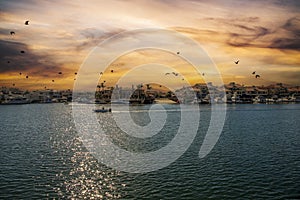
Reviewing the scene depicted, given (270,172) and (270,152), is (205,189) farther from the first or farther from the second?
(270,152)

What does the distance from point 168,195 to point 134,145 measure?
117 feet

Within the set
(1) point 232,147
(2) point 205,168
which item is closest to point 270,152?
(1) point 232,147

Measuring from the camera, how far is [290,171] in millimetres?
43844

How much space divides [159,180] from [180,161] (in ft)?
38.4

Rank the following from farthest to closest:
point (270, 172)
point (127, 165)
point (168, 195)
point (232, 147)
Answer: point (232, 147), point (127, 165), point (270, 172), point (168, 195)

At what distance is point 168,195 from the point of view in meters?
35.0

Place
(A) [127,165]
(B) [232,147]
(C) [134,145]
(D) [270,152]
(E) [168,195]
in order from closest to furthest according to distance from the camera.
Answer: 1. (E) [168,195]
2. (A) [127,165]
3. (D) [270,152]
4. (B) [232,147]
5. (C) [134,145]

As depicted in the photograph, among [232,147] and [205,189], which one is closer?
[205,189]

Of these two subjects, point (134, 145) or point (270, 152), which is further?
point (134, 145)

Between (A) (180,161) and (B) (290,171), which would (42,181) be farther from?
(B) (290,171)

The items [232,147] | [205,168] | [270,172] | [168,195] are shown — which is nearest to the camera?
[168,195]

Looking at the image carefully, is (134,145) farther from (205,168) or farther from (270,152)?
(270,152)

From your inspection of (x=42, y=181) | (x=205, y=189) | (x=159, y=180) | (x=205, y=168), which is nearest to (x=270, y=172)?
(x=205, y=168)

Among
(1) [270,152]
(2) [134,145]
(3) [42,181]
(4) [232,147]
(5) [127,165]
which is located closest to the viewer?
(3) [42,181]
